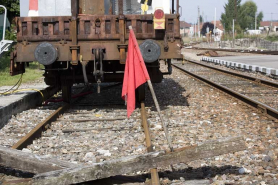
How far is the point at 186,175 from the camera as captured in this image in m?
4.52

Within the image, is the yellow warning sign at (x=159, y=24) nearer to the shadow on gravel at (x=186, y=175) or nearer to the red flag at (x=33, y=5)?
the red flag at (x=33, y=5)

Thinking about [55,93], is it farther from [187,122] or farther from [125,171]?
[125,171]

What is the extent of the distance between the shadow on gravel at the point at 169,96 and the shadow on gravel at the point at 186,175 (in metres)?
4.27

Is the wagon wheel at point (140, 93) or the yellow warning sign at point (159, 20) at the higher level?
the yellow warning sign at point (159, 20)

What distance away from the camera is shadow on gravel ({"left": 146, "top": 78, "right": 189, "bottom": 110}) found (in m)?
9.56

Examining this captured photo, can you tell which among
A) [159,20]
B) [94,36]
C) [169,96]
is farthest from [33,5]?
[169,96]

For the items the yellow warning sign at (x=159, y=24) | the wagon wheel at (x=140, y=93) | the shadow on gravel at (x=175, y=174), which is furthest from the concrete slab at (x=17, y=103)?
the yellow warning sign at (x=159, y=24)

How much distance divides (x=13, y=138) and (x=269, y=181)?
152 inches

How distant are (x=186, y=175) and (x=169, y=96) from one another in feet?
21.2

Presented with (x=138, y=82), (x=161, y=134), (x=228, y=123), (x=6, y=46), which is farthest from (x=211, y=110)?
(x=6, y=46)

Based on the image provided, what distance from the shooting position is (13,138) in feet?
21.0

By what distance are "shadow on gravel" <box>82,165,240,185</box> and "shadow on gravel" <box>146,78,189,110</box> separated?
14.0ft

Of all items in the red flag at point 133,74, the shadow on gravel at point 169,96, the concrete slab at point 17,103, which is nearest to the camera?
the red flag at point 133,74

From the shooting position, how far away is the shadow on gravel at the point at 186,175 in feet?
14.1
